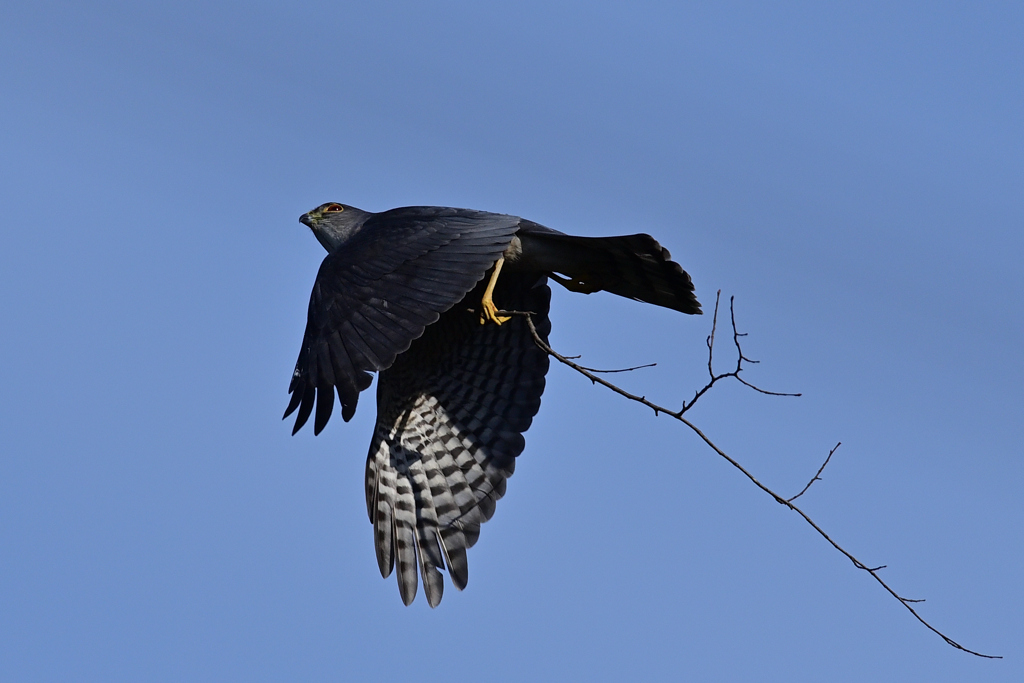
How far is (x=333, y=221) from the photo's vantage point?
7.09m

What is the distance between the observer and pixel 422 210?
6.23 meters

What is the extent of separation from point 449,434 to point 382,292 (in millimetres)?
1918

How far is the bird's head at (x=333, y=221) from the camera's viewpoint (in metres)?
7.02

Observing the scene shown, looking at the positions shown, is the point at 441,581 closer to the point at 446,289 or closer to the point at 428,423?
the point at 428,423

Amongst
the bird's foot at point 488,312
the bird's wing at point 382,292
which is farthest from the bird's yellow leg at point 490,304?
the bird's wing at point 382,292

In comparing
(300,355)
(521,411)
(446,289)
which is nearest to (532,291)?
(521,411)

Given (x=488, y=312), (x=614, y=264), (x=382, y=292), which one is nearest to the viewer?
(x=382, y=292)

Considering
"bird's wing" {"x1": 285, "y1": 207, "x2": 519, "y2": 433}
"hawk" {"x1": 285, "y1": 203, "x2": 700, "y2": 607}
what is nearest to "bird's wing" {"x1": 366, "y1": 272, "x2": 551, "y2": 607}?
"hawk" {"x1": 285, "y1": 203, "x2": 700, "y2": 607}

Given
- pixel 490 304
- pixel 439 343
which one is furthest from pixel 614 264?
pixel 439 343

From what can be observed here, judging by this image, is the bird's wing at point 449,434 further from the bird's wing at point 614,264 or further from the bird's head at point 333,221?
the bird's head at point 333,221

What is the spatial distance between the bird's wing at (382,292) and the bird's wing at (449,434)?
0.81 metres

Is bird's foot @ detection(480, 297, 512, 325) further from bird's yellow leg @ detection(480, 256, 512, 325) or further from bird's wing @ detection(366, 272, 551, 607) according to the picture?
bird's wing @ detection(366, 272, 551, 607)

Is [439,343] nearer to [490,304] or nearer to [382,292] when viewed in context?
[490,304]

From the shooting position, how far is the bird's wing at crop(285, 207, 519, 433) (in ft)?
16.2
